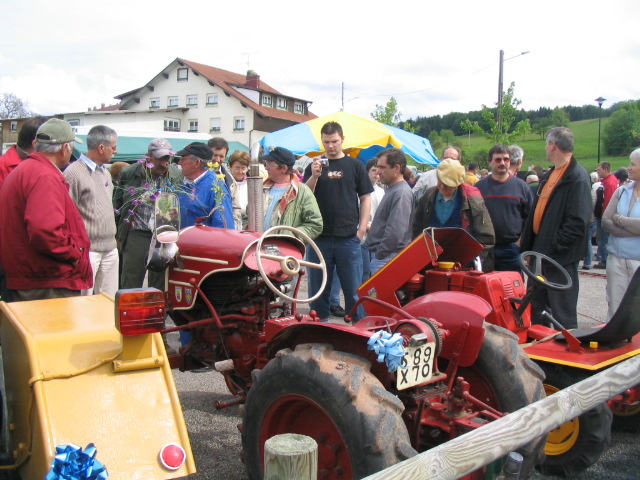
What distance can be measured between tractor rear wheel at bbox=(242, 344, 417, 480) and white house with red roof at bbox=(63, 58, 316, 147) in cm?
4466

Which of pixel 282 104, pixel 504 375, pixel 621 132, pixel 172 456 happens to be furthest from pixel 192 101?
pixel 172 456

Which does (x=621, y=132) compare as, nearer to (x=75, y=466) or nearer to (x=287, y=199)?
(x=287, y=199)

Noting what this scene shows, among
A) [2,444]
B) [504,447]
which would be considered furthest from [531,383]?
[2,444]

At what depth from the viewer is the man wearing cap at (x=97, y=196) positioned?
4.61 metres

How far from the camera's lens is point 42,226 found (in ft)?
10.9

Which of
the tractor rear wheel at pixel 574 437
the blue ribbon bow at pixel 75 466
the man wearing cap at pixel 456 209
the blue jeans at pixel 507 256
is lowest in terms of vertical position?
the tractor rear wheel at pixel 574 437

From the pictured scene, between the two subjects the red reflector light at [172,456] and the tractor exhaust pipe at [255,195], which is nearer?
the red reflector light at [172,456]

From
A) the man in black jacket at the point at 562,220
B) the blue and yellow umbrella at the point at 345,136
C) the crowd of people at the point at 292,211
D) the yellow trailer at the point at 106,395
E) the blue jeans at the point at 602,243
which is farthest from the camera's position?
the blue jeans at the point at 602,243

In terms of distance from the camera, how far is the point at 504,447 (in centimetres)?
205

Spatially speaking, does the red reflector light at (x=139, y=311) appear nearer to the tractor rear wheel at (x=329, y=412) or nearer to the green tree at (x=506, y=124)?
the tractor rear wheel at (x=329, y=412)

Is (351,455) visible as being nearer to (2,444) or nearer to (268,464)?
(268,464)

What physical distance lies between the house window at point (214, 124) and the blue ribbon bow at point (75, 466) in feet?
167

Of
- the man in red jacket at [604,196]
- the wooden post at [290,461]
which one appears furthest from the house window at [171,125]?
the wooden post at [290,461]

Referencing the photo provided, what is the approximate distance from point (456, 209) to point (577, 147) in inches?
2343
